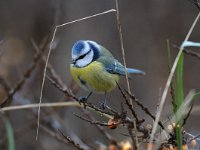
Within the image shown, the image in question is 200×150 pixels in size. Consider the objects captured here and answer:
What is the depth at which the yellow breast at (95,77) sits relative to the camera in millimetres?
3033

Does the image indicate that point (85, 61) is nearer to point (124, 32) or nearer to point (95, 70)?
point (95, 70)

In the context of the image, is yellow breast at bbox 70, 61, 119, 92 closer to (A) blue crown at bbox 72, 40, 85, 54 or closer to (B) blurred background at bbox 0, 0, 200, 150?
(A) blue crown at bbox 72, 40, 85, 54

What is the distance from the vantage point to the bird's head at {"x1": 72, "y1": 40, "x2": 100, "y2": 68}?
281 centimetres

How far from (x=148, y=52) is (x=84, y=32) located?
0.90 meters

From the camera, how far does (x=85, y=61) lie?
308cm

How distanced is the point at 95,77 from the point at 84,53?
24 centimetres

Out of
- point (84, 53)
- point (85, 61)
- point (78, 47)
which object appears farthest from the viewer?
point (85, 61)

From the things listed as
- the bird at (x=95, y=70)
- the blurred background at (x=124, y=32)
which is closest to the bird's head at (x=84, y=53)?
the bird at (x=95, y=70)

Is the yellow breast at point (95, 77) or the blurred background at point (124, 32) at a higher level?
the yellow breast at point (95, 77)

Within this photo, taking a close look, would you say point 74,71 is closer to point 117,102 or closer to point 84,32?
point 117,102

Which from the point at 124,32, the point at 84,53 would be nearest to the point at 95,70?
the point at 84,53

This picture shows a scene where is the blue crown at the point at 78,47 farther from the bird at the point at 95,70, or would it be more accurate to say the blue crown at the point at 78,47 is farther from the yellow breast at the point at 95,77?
the yellow breast at the point at 95,77

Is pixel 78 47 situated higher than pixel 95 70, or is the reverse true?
pixel 78 47

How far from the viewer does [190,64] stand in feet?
21.0
